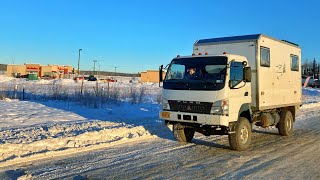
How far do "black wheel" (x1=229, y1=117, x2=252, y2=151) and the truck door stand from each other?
0.36 metres

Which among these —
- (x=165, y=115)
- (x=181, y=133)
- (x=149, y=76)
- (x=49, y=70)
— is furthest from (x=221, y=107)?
(x=49, y=70)

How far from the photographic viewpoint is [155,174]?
6.66 m

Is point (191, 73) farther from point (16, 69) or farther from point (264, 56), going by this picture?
point (16, 69)

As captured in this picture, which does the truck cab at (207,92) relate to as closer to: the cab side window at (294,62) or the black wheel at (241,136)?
the black wheel at (241,136)

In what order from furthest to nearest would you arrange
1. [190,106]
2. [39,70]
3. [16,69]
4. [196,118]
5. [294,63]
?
[16,69]
[39,70]
[294,63]
[190,106]
[196,118]

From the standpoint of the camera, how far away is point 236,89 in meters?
9.04

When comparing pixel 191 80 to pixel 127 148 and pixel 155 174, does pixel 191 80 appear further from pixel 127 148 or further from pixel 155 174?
pixel 155 174

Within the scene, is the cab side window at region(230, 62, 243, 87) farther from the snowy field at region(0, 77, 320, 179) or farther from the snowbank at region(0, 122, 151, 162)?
the snowbank at region(0, 122, 151, 162)

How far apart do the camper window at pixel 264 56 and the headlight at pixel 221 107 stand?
8.09 ft

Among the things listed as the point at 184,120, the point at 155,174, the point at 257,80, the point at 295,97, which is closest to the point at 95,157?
the point at 155,174

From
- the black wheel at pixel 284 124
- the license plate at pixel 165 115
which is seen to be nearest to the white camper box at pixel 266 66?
the black wheel at pixel 284 124

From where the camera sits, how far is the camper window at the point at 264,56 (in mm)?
10328

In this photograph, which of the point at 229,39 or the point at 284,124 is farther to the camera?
the point at 284,124

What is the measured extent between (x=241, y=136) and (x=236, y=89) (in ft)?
4.52
